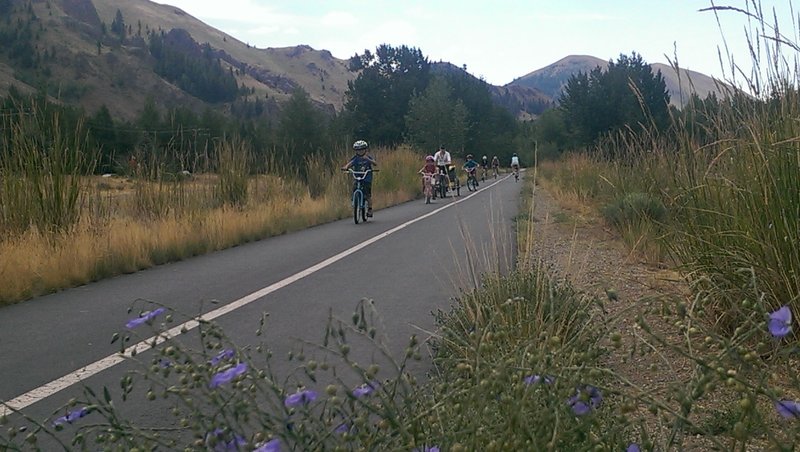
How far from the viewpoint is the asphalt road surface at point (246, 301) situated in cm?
493

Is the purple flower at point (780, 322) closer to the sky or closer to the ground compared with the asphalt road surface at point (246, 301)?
closer to the sky

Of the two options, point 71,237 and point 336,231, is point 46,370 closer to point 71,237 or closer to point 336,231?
point 71,237

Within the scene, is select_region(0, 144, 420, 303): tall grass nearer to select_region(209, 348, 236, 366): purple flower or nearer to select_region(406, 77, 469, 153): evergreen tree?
select_region(209, 348, 236, 366): purple flower

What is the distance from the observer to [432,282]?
8.32 m

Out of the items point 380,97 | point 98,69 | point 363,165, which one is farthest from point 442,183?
point 98,69

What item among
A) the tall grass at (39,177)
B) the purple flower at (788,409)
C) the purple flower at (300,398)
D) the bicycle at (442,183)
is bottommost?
the bicycle at (442,183)

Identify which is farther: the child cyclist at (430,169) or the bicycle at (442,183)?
the bicycle at (442,183)

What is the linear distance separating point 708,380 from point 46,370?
4.53 metres

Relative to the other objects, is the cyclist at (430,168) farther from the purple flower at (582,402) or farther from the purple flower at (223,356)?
the purple flower at (582,402)

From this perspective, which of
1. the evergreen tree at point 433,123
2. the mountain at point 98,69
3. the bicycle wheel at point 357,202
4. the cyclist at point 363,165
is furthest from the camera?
the mountain at point 98,69

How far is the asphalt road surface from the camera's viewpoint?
4926mm

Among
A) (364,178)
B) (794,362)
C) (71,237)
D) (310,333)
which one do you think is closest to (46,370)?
(310,333)

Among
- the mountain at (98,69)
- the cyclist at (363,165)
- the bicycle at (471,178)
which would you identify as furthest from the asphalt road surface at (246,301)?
the mountain at (98,69)

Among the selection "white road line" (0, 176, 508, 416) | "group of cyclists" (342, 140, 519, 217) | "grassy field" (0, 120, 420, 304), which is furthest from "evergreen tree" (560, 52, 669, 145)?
"white road line" (0, 176, 508, 416)
